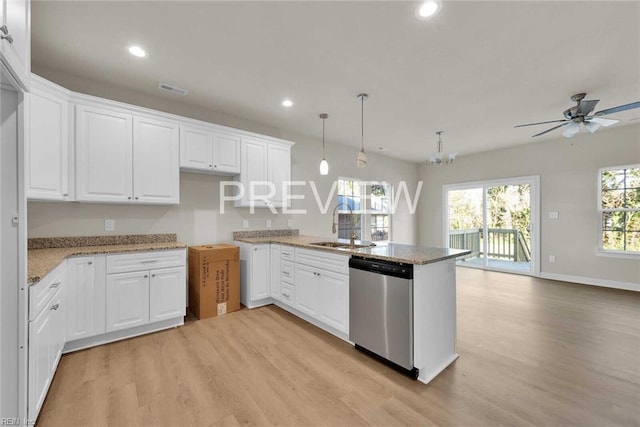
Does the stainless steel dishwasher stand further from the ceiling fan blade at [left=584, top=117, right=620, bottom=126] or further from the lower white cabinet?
the ceiling fan blade at [left=584, top=117, right=620, bottom=126]

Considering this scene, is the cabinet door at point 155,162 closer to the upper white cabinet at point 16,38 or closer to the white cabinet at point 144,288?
the white cabinet at point 144,288

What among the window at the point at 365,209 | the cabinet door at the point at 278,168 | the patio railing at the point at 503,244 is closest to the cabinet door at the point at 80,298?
the cabinet door at the point at 278,168

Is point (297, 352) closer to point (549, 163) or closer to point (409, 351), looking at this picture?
point (409, 351)

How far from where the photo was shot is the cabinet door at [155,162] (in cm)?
293

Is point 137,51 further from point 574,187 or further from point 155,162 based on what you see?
point 574,187

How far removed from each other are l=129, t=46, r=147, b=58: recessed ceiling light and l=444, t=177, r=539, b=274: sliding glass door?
5.81 meters

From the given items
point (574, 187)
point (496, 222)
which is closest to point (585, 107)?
point (574, 187)

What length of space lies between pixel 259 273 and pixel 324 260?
3.82ft

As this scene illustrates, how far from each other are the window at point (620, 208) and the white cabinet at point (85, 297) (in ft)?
24.0

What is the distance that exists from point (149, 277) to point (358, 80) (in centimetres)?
302

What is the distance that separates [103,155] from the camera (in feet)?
8.93

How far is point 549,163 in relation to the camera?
17.3 feet

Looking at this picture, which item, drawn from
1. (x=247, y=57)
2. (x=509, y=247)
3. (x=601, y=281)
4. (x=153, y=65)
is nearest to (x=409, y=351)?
(x=247, y=57)

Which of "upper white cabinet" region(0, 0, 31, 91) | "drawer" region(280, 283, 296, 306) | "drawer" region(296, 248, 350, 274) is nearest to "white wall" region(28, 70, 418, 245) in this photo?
"drawer" region(280, 283, 296, 306)
